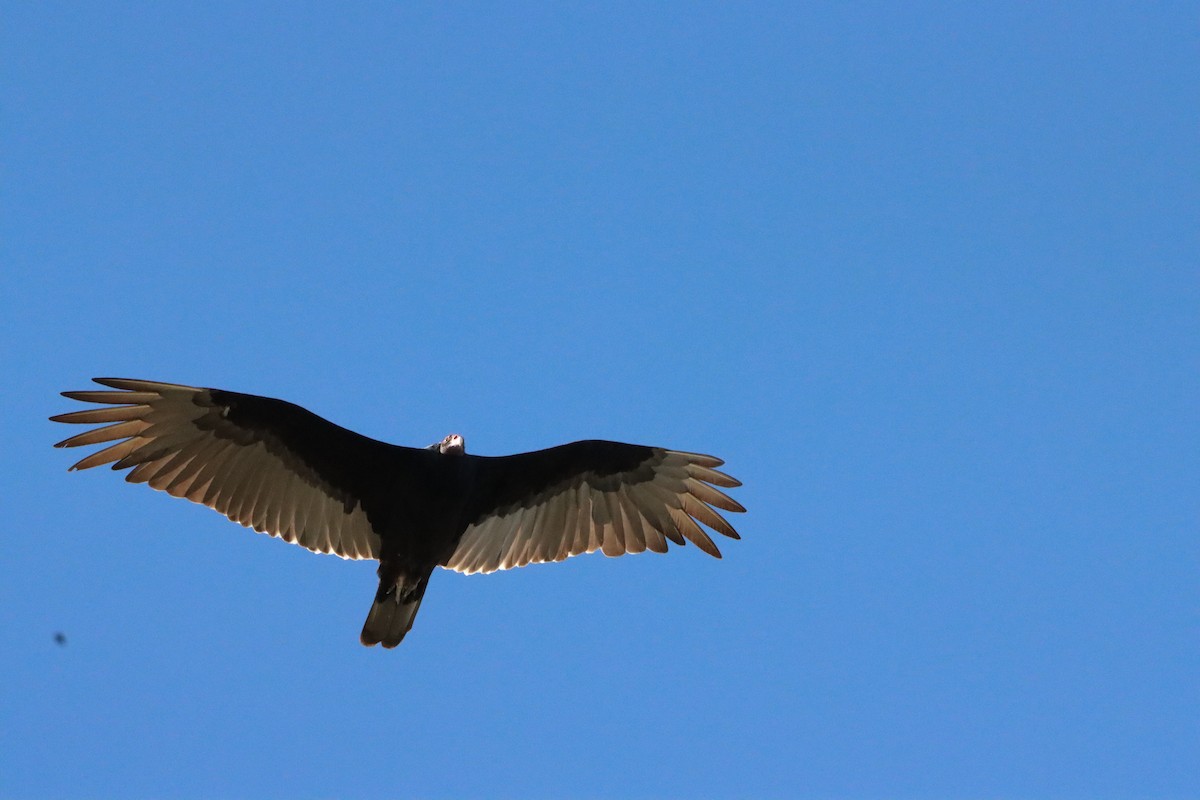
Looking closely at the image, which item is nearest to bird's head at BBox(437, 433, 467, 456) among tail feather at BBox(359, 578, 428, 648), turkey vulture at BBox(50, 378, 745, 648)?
turkey vulture at BBox(50, 378, 745, 648)

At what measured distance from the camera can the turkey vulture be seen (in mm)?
7797

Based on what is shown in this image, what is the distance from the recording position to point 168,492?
7.77 m

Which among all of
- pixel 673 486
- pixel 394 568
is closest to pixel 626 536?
pixel 673 486

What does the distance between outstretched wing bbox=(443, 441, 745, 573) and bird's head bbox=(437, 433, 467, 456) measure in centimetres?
64

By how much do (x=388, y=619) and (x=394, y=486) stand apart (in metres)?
0.88

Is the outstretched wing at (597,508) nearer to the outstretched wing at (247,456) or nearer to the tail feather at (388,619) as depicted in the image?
the tail feather at (388,619)

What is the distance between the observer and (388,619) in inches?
313

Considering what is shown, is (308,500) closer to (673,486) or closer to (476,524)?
(476,524)

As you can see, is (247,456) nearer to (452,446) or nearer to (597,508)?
(452,446)

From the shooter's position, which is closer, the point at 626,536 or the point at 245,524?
the point at 245,524

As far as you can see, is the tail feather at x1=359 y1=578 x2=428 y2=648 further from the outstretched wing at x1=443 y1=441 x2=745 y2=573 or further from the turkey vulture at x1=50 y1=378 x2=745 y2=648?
→ the outstretched wing at x1=443 y1=441 x2=745 y2=573

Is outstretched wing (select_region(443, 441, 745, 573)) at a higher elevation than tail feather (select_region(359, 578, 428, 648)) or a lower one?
higher

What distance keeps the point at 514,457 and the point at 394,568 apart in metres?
1.09

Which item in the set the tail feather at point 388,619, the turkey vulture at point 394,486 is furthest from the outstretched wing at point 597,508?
the tail feather at point 388,619
